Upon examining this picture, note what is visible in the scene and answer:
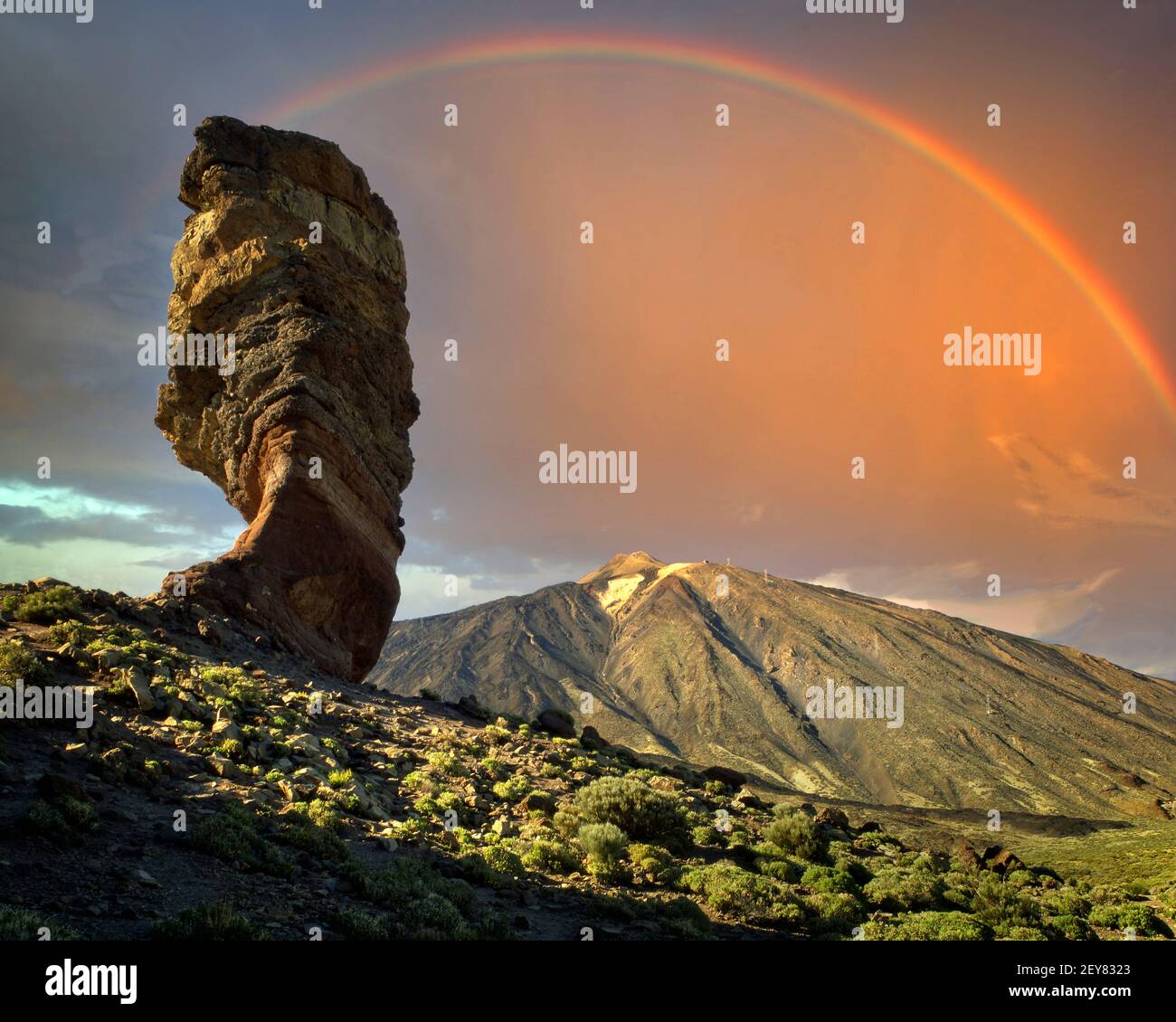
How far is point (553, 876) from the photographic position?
13.4 meters

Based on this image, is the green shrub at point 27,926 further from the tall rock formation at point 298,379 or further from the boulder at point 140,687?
the tall rock formation at point 298,379

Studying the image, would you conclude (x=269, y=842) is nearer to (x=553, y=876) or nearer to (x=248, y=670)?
(x=553, y=876)

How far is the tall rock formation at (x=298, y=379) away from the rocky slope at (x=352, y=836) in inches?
207

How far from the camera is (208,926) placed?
7.39 metres

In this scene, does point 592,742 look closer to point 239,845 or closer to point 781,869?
point 781,869

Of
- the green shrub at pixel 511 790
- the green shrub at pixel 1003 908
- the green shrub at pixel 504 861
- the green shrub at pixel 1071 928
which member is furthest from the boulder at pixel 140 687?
the green shrub at pixel 1071 928

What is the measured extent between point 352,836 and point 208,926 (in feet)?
16.9

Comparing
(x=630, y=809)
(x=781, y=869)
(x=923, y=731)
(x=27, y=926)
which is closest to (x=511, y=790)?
(x=630, y=809)

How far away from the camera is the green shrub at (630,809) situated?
16.4m

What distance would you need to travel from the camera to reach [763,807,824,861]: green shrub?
1847 centimetres

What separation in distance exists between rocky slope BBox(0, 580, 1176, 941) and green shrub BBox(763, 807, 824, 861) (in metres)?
0.07

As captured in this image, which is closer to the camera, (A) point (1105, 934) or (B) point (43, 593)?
(A) point (1105, 934)
